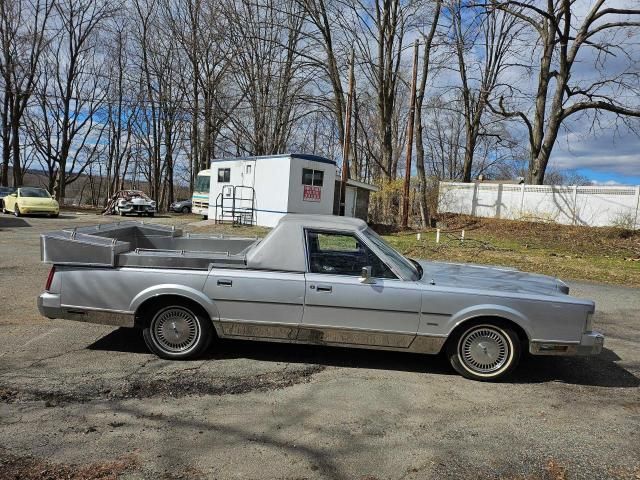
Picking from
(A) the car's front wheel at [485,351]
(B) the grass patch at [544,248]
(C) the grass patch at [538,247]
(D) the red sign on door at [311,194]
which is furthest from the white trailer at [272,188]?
(A) the car's front wheel at [485,351]

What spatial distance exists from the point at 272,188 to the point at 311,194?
1825 millimetres

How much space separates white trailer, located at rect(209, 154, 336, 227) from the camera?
21.7 m

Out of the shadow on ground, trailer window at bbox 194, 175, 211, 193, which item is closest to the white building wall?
trailer window at bbox 194, 175, 211, 193

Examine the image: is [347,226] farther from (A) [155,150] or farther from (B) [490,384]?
(A) [155,150]

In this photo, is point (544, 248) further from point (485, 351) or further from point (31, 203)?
point (31, 203)

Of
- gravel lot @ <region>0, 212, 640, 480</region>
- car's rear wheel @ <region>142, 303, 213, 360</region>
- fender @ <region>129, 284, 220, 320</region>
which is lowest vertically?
gravel lot @ <region>0, 212, 640, 480</region>

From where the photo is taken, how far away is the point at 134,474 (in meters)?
2.80

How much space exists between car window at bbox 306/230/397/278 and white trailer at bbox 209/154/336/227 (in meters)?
16.5

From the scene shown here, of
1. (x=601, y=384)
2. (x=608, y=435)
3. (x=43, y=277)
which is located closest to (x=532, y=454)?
(x=608, y=435)

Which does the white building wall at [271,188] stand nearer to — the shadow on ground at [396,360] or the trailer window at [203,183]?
the trailer window at [203,183]

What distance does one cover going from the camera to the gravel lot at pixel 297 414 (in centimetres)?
299

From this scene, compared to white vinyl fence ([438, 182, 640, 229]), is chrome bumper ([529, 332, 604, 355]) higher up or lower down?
lower down

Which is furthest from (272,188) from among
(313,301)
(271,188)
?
(313,301)

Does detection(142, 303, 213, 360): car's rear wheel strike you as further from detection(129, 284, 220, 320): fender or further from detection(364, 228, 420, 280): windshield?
detection(364, 228, 420, 280): windshield
